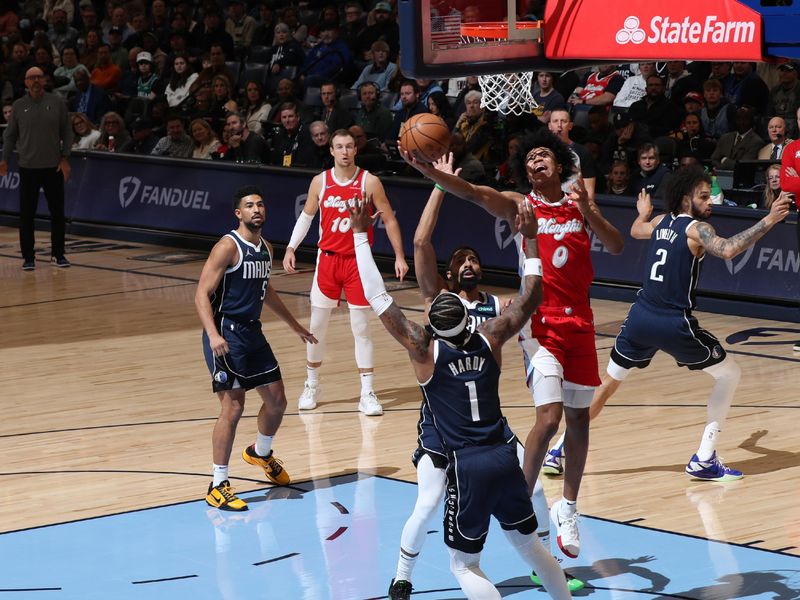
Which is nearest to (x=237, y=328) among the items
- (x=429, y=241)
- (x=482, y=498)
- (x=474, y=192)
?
(x=429, y=241)

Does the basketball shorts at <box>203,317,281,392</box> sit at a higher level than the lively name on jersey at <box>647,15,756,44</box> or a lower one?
lower

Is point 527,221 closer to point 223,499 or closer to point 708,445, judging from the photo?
point 223,499

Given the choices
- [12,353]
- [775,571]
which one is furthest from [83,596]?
[12,353]

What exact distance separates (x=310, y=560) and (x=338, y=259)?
365cm

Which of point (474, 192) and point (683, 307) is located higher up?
point (474, 192)

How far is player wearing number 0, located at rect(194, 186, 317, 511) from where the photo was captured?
8211mm

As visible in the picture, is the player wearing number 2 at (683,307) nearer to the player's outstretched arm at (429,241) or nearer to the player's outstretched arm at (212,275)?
the player's outstretched arm at (429,241)

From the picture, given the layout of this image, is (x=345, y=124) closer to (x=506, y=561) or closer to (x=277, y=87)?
(x=277, y=87)

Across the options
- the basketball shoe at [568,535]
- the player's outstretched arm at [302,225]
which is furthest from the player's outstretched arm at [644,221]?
the player's outstretched arm at [302,225]

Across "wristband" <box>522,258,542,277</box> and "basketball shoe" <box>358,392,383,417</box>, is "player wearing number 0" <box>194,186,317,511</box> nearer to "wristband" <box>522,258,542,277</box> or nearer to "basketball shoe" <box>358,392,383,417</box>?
"basketball shoe" <box>358,392,383,417</box>

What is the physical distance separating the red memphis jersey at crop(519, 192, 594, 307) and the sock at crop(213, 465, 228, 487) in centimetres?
217

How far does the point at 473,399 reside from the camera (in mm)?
5910

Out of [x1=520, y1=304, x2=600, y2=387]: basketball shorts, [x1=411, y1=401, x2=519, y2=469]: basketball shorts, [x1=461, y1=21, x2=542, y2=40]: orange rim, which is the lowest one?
[x1=411, y1=401, x2=519, y2=469]: basketball shorts

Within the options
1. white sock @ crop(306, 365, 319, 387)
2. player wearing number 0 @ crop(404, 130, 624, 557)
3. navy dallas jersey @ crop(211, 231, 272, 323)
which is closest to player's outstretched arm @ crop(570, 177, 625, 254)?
player wearing number 0 @ crop(404, 130, 624, 557)
